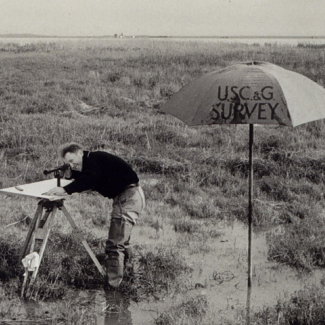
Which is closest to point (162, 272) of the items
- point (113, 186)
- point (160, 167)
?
point (113, 186)

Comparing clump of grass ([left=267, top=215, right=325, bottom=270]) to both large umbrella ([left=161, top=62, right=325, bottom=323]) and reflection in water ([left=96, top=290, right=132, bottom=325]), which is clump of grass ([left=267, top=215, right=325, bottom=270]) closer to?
large umbrella ([left=161, top=62, right=325, bottom=323])

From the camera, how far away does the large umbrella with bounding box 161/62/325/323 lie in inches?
166

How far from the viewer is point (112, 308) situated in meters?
4.66

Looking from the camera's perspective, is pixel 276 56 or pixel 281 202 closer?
pixel 281 202

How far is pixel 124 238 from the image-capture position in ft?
16.2

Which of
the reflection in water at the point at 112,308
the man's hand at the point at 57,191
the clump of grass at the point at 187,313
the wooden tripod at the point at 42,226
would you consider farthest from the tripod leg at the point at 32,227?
the clump of grass at the point at 187,313

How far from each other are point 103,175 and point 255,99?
1.57 m

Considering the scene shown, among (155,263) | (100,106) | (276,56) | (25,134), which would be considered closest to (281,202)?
(155,263)

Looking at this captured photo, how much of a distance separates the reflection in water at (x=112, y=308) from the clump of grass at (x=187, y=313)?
0.34 meters

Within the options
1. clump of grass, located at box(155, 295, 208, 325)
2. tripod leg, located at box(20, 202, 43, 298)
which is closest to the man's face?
tripod leg, located at box(20, 202, 43, 298)

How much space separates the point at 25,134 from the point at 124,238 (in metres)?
7.65

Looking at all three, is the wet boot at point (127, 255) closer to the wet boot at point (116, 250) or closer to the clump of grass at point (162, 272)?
the clump of grass at point (162, 272)

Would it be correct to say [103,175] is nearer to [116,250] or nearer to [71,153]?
[71,153]

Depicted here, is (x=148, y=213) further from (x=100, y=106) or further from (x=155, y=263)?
(x=100, y=106)
